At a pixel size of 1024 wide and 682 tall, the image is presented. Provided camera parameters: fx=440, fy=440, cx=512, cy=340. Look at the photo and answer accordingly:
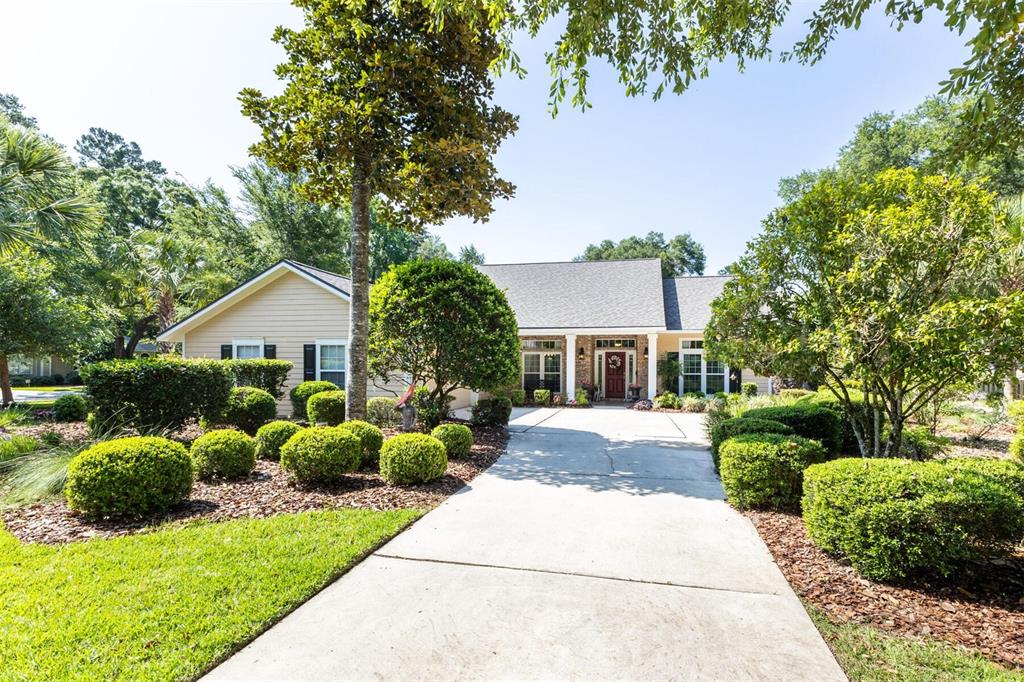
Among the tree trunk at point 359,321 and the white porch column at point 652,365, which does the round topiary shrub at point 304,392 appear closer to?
the tree trunk at point 359,321

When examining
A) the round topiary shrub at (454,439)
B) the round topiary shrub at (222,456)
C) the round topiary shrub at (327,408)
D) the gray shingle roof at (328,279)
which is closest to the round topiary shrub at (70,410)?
the round topiary shrub at (327,408)

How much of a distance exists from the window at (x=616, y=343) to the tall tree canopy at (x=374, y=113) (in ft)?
38.0

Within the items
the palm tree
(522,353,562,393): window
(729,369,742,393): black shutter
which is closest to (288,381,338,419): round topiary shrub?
the palm tree

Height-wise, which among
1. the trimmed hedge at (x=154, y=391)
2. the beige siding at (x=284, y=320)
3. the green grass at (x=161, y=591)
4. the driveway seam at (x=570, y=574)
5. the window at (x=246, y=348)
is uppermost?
the beige siding at (x=284, y=320)

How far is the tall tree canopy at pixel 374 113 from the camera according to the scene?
25.3ft

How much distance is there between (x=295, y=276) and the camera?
13.7 metres

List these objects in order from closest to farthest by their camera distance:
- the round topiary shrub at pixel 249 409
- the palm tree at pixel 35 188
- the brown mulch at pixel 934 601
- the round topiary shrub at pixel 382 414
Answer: the brown mulch at pixel 934 601 → the palm tree at pixel 35 188 → the round topiary shrub at pixel 249 409 → the round topiary shrub at pixel 382 414

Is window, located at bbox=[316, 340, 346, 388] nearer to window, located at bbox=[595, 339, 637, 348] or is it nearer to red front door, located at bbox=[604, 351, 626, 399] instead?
window, located at bbox=[595, 339, 637, 348]

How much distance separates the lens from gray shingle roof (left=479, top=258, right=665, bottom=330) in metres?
18.1

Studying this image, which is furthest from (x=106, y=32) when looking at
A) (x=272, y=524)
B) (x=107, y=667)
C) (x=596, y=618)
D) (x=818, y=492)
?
(x=818, y=492)

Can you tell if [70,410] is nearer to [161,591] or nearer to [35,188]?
[35,188]

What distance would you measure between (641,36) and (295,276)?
12.2 metres

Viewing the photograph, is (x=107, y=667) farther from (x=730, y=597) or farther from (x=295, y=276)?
(x=295, y=276)

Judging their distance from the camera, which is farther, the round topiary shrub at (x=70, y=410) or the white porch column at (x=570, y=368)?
the white porch column at (x=570, y=368)
